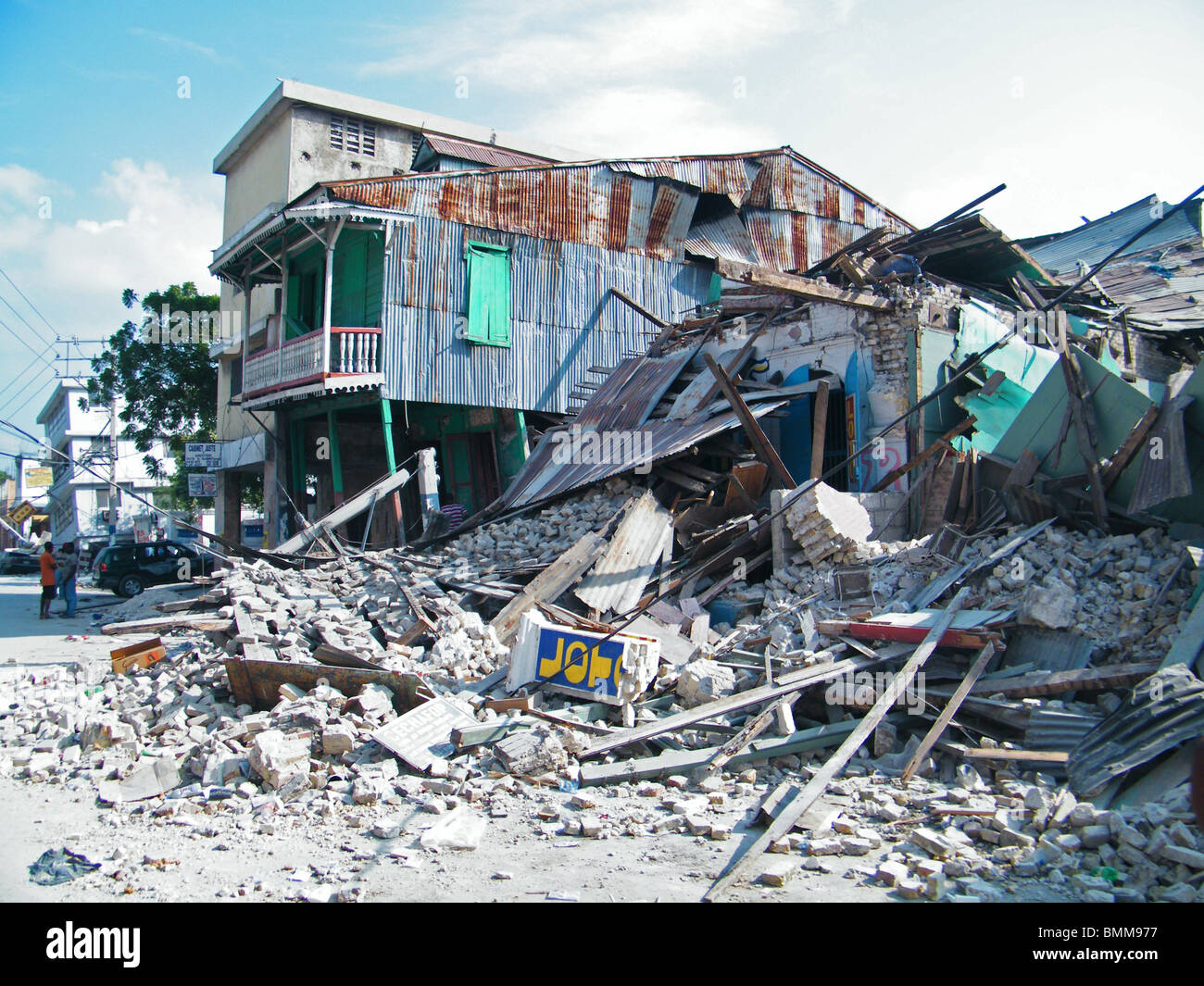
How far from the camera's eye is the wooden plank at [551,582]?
8539 millimetres

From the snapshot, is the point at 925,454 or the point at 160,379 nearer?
the point at 925,454

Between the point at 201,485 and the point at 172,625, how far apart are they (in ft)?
52.3

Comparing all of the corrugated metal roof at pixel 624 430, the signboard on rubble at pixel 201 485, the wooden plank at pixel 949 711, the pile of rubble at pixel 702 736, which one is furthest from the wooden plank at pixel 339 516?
the signboard on rubble at pixel 201 485

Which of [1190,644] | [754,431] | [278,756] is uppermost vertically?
[754,431]

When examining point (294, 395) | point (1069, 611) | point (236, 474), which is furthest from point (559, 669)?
point (236, 474)

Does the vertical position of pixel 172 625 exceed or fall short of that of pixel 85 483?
it falls short

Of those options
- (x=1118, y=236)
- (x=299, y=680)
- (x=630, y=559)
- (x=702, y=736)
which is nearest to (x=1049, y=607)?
(x=702, y=736)

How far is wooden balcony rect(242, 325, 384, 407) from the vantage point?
14.8 metres

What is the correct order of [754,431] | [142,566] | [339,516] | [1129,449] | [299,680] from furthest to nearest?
[142,566], [339,516], [754,431], [1129,449], [299,680]

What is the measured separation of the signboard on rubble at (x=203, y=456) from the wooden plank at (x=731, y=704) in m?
21.3

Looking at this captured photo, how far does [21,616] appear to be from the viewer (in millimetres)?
15438

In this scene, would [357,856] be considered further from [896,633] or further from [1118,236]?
[1118,236]

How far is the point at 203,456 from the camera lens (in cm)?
2344

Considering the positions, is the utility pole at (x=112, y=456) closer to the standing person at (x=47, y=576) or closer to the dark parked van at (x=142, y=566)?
the dark parked van at (x=142, y=566)
